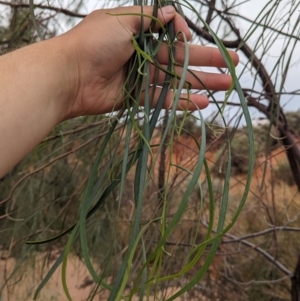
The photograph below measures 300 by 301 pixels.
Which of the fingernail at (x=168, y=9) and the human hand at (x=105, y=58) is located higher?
the human hand at (x=105, y=58)

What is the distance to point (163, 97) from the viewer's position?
359mm

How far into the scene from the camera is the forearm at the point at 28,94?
528mm

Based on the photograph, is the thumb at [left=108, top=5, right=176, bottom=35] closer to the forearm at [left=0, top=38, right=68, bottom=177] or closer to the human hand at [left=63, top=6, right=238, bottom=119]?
the human hand at [left=63, top=6, right=238, bottom=119]

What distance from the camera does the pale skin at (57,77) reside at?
526mm

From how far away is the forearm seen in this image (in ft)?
1.73

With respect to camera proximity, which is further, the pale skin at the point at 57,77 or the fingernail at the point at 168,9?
the pale skin at the point at 57,77

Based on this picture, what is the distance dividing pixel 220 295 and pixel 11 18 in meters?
0.83

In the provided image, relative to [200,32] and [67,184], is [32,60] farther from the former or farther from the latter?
[67,184]

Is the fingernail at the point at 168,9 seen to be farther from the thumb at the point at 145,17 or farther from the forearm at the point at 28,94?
the forearm at the point at 28,94

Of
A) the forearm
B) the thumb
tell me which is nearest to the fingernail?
the thumb

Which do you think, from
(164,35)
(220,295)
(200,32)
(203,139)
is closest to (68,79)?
(164,35)

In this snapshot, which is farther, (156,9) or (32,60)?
(32,60)

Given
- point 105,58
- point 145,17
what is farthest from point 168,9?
point 105,58

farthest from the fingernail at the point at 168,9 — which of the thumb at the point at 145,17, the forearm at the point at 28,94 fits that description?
the forearm at the point at 28,94
